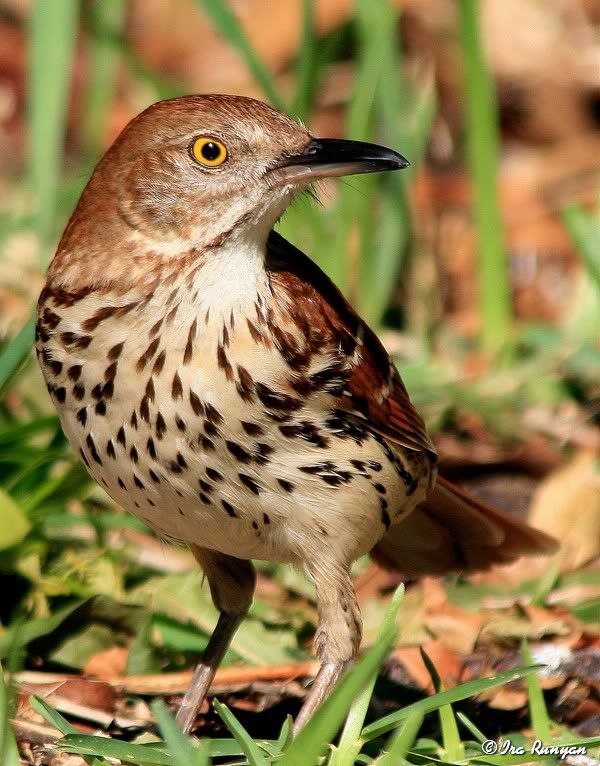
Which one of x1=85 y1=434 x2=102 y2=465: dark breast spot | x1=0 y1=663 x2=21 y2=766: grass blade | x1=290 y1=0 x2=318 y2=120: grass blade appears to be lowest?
x1=0 y1=663 x2=21 y2=766: grass blade

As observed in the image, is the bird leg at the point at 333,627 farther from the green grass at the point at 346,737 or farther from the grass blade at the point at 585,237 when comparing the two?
the grass blade at the point at 585,237

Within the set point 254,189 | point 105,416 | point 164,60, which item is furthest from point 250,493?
point 164,60

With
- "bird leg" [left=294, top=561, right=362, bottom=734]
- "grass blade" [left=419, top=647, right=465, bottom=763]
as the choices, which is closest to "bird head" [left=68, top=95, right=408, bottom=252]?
"bird leg" [left=294, top=561, right=362, bottom=734]

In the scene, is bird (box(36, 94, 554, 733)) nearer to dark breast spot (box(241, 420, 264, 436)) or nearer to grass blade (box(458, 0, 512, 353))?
dark breast spot (box(241, 420, 264, 436))

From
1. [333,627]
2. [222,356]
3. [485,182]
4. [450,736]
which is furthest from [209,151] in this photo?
[485,182]

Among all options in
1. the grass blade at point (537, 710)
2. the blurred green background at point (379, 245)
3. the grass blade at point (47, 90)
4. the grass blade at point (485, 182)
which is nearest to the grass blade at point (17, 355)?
the blurred green background at point (379, 245)

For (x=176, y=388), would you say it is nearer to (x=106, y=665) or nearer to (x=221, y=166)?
(x=221, y=166)
